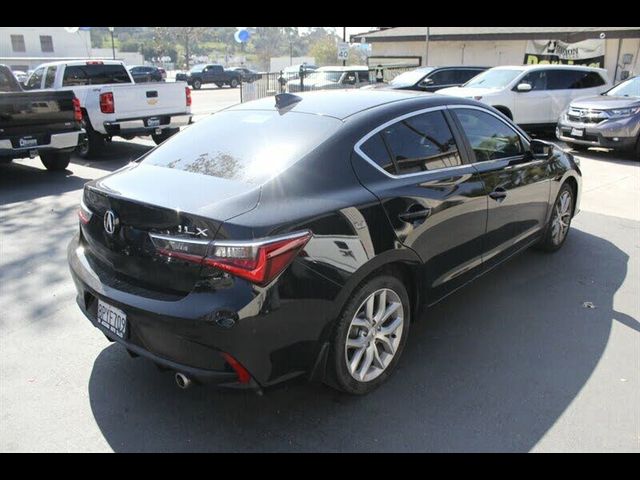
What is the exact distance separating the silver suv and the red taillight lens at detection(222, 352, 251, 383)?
996 cm

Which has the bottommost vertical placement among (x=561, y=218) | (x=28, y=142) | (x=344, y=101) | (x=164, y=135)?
(x=164, y=135)

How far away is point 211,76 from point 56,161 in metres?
33.4

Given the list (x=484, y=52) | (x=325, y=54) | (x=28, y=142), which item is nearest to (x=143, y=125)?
(x=28, y=142)

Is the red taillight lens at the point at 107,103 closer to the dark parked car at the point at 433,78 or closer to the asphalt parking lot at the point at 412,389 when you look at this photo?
the asphalt parking lot at the point at 412,389

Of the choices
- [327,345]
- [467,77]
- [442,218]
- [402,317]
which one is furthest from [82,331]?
[467,77]

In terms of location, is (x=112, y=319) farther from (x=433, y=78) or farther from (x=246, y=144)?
(x=433, y=78)

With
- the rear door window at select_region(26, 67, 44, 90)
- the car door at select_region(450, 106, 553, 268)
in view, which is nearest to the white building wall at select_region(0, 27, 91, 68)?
the rear door window at select_region(26, 67, 44, 90)

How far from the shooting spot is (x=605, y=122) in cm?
1038

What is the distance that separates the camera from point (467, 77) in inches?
646

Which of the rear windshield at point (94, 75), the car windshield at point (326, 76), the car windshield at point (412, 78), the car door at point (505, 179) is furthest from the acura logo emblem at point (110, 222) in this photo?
the car windshield at point (326, 76)

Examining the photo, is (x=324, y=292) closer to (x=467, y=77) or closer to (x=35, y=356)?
(x=35, y=356)

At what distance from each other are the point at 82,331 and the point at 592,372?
337 cm

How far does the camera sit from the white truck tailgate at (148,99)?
10.1m

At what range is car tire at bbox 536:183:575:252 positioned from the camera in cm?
516
